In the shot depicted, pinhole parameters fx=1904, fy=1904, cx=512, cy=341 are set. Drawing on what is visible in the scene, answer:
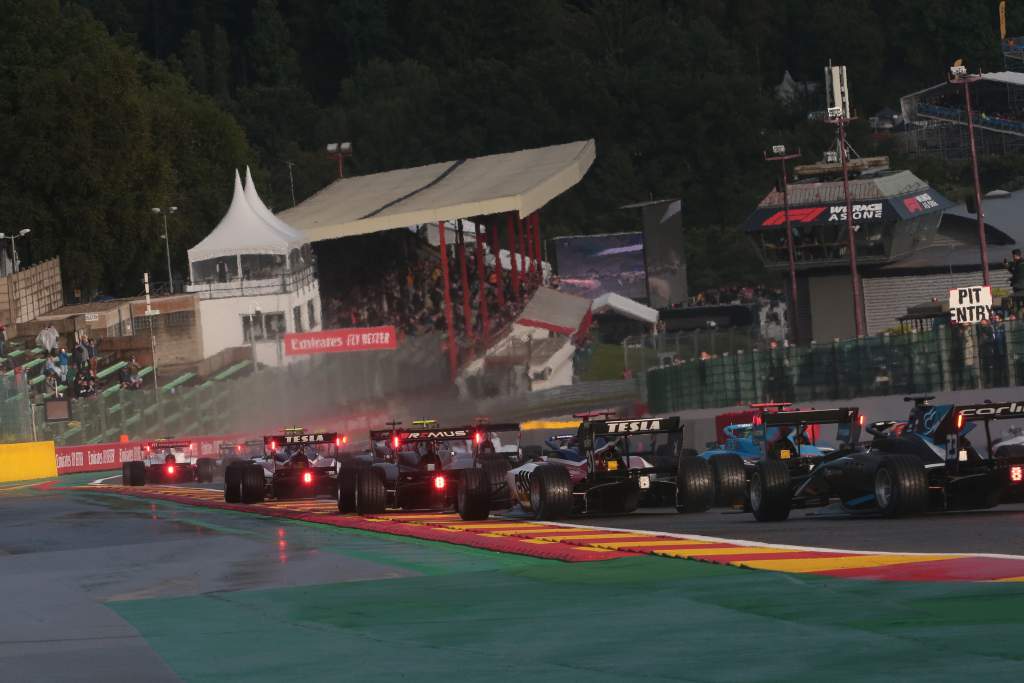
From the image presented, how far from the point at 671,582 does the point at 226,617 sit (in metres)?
3.26

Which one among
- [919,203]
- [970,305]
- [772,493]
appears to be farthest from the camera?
[919,203]

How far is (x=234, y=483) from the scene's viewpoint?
31.5m

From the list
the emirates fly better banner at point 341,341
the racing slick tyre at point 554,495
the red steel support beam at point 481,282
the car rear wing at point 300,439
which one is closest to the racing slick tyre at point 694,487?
A: the racing slick tyre at point 554,495

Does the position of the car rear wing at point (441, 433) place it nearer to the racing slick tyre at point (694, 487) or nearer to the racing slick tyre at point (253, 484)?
the racing slick tyre at point (694, 487)

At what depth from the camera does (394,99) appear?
151500mm

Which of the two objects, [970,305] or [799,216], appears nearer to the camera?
[970,305]

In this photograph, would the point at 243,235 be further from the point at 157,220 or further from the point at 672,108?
the point at 672,108

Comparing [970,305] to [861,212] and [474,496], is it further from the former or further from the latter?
[861,212]

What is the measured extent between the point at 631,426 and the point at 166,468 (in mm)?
28745

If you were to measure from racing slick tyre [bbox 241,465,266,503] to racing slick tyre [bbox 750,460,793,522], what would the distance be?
505 inches

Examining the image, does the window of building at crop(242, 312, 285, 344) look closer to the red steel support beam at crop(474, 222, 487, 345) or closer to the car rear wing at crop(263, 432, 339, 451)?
the red steel support beam at crop(474, 222, 487, 345)

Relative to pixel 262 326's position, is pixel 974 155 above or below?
above

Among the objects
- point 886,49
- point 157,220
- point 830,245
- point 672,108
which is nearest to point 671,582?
point 830,245

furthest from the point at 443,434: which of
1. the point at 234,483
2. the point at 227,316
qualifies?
the point at 227,316
